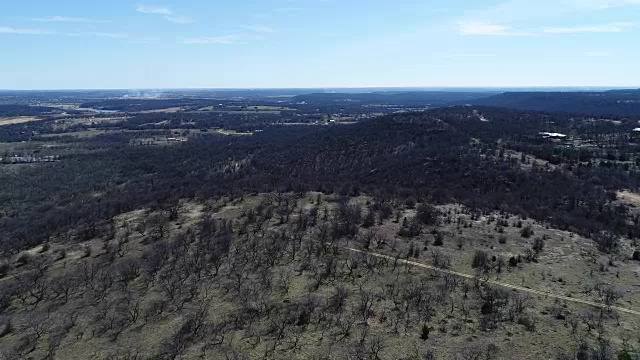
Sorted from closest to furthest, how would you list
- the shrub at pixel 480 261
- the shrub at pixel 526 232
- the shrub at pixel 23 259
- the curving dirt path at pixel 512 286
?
1. the curving dirt path at pixel 512 286
2. the shrub at pixel 480 261
3. the shrub at pixel 23 259
4. the shrub at pixel 526 232

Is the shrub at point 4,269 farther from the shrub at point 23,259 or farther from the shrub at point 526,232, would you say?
the shrub at point 526,232

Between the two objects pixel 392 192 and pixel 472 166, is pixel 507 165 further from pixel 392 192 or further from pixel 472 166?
pixel 392 192

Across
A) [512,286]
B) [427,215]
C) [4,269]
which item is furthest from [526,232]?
[4,269]

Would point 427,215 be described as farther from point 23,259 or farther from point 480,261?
point 23,259

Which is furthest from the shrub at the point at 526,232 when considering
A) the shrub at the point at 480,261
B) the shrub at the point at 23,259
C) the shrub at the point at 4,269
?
the shrub at the point at 4,269

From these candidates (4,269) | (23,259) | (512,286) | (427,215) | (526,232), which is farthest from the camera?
(427,215)

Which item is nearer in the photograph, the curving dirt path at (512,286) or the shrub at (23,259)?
the curving dirt path at (512,286)

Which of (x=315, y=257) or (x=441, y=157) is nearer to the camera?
(x=315, y=257)

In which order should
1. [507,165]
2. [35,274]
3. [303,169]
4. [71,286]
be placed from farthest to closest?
[303,169] < [507,165] < [35,274] < [71,286]

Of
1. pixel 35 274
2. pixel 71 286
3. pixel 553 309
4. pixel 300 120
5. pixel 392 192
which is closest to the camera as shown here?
pixel 553 309

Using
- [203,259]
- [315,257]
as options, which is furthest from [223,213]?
[315,257]
